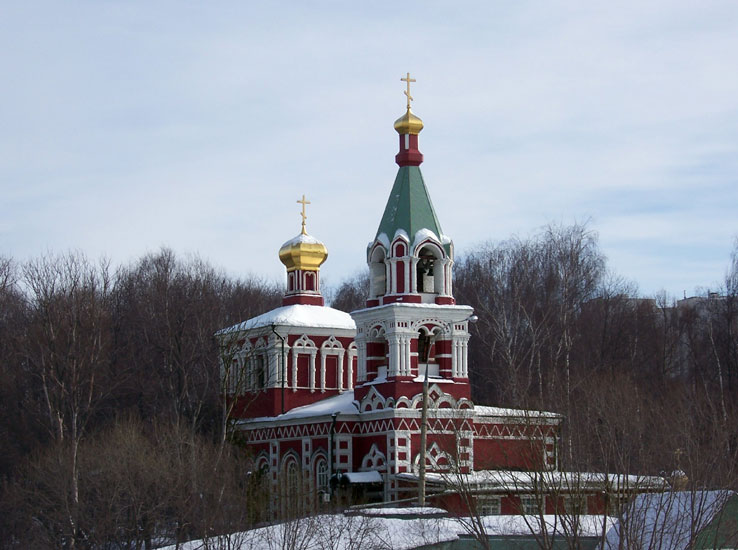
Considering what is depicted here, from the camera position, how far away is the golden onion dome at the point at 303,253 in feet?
138

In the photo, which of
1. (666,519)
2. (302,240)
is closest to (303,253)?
(302,240)

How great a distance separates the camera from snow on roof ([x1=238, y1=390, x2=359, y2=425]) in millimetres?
36031

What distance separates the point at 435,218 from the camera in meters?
35.7

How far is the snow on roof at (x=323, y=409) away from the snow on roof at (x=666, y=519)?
44.5ft

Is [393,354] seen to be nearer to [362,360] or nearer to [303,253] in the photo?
[362,360]

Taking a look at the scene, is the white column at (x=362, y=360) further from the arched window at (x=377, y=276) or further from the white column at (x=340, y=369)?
the white column at (x=340, y=369)

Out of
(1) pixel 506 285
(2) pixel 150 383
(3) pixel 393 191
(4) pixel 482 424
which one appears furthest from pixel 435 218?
(1) pixel 506 285

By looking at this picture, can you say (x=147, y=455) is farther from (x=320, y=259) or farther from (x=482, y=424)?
(x=320, y=259)

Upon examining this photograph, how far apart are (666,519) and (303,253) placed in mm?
22007

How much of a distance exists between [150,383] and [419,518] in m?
20.9

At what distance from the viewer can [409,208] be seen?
117 ft

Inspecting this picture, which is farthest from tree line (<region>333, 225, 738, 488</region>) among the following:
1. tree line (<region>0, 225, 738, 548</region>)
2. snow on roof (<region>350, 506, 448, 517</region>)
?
snow on roof (<region>350, 506, 448, 517</region>)

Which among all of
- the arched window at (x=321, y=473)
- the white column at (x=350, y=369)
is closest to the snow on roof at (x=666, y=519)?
the arched window at (x=321, y=473)

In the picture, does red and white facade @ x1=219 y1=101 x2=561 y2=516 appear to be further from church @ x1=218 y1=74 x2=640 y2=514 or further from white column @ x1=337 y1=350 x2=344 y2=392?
white column @ x1=337 y1=350 x2=344 y2=392
